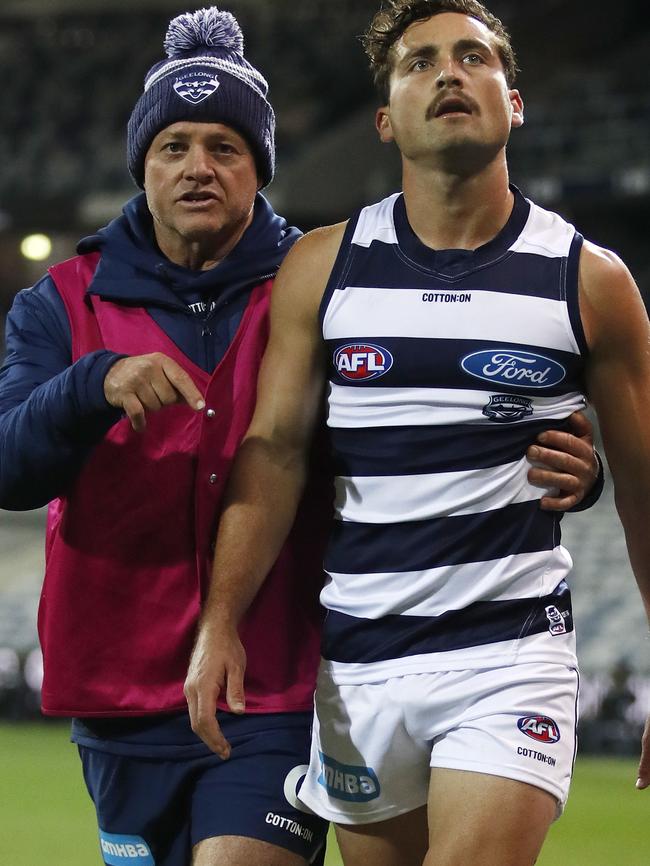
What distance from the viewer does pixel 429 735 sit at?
2.55 meters

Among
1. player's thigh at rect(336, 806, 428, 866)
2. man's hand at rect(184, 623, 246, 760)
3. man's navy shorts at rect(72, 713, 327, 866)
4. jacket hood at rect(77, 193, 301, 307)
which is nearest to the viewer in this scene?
man's hand at rect(184, 623, 246, 760)

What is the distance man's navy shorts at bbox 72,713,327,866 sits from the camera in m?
2.74

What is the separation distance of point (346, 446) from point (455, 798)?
2.29 feet

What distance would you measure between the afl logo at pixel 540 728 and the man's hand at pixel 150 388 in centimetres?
81

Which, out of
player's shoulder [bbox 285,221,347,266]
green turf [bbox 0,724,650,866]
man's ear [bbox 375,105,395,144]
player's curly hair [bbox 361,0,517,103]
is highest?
player's curly hair [bbox 361,0,517,103]

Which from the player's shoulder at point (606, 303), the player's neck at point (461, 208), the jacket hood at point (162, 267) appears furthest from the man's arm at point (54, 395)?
the player's shoulder at point (606, 303)

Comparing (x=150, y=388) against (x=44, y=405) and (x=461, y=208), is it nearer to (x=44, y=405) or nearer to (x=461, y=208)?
(x=44, y=405)

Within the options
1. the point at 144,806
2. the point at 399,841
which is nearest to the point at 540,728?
the point at 399,841

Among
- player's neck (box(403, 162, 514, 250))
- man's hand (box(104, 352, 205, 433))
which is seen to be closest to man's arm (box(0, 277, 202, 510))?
man's hand (box(104, 352, 205, 433))

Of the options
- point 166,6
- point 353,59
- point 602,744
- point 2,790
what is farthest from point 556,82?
point 2,790

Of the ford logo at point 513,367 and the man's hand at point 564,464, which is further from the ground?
the ford logo at point 513,367

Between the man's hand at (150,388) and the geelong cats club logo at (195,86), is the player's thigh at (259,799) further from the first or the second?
the geelong cats club logo at (195,86)

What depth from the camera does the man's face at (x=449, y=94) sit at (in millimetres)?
2605

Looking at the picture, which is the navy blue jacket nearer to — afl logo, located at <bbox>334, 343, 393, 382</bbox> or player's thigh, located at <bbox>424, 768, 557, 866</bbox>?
afl logo, located at <bbox>334, 343, 393, 382</bbox>
